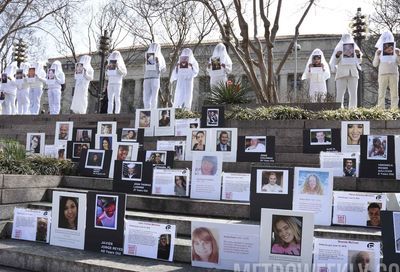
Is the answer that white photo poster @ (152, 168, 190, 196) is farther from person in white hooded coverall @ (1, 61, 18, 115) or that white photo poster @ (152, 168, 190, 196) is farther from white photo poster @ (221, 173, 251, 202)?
person in white hooded coverall @ (1, 61, 18, 115)

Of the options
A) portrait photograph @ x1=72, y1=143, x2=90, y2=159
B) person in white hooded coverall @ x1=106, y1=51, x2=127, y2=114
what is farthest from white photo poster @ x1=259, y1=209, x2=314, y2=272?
person in white hooded coverall @ x1=106, y1=51, x2=127, y2=114

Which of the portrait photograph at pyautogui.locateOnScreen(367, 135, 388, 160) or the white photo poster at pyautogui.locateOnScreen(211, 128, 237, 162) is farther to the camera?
the white photo poster at pyautogui.locateOnScreen(211, 128, 237, 162)

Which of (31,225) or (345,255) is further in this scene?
(31,225)

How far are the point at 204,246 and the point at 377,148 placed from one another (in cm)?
315

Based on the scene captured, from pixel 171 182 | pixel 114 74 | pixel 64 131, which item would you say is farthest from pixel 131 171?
pixel 114 74

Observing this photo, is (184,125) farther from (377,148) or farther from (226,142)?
(377,148)

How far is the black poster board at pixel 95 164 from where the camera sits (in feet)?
25.5

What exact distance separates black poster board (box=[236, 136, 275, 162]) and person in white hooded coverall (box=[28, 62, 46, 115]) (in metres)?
13.2

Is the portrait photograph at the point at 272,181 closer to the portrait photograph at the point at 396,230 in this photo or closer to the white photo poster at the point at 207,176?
the white photo poster at the point at 207,176

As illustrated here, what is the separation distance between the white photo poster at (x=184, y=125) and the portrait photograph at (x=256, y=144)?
2.67m

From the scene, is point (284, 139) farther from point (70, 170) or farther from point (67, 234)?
point (67, 234)

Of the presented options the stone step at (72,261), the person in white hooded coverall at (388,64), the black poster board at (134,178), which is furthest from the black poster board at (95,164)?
the person in white hooded coverall at (388,64)

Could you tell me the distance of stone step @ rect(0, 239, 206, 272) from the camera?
486cm

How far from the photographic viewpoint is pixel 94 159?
26.1 feet
